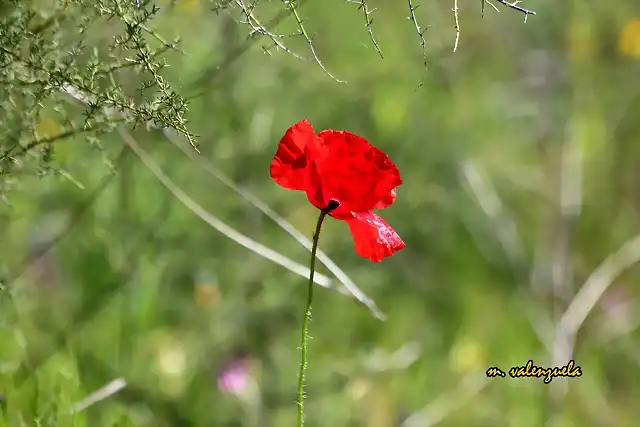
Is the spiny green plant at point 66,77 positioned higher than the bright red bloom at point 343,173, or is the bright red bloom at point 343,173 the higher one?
the spiny green plant at point 66,77

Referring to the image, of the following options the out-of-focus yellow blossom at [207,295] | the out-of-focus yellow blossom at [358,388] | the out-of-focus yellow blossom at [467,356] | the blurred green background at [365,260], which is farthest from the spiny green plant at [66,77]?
the out-of-focus yellow blossom at [467,356]

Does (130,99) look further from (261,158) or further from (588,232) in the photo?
(588,232)

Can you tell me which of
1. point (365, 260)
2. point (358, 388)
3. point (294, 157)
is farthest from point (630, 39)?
point (294, 157)

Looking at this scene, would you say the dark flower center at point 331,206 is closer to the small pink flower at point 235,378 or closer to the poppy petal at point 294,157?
the poppy petal at point 294,157

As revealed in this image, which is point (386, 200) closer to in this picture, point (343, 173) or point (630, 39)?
point (343, 173)

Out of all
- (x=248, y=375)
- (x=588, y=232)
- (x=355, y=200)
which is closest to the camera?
(x=355, y=200)

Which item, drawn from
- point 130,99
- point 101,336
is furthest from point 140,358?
point 130,99

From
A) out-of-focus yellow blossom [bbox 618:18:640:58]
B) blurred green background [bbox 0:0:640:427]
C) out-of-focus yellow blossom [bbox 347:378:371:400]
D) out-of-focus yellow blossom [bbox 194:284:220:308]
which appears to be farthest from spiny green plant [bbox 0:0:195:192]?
out-of-focus yellow blossom [bbox 618:18:640:58]
